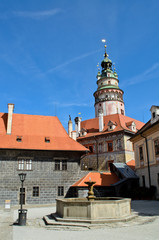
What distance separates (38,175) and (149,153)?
12.2m

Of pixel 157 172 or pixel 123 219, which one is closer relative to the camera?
pixel 123 219

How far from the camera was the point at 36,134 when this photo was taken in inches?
1080

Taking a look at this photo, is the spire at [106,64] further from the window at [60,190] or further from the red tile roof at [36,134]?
the window at [60,190]

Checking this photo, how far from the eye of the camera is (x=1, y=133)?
1029 inches

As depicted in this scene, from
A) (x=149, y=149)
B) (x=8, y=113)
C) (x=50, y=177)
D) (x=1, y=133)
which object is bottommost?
(x=50, y=177)

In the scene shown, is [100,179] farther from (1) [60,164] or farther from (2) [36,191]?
(2) [36,191]

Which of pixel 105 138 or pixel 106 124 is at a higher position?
pixel 106 124

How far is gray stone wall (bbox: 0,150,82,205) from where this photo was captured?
23.7 m

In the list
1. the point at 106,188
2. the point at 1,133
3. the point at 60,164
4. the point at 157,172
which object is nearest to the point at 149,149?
the point at 157,172

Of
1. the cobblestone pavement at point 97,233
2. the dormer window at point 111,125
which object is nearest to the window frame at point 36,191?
the cobblestone pavement at point 97,233

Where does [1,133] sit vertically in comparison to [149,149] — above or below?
above

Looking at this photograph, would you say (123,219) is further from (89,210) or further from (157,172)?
(157,172)

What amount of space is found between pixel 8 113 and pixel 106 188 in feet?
47.7

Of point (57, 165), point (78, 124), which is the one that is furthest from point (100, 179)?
point (78, 124)
